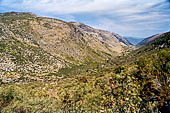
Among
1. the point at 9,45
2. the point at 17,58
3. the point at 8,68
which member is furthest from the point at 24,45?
the point at 8,68

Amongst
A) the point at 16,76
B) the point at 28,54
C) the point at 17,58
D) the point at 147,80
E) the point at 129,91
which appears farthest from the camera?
the point at 28,54

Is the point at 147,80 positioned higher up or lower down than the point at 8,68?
higher up

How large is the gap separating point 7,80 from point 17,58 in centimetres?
4948

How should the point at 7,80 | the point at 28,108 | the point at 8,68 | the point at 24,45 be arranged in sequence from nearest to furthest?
1. the point at 28,108
2. the point at 7,80
3. the point at 8,68
4. the point at 24,45

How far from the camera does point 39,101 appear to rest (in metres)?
22.5

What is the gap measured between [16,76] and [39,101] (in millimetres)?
127748

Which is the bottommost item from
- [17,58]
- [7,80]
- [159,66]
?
[7,80]

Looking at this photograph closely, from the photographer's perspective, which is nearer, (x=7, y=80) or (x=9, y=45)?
(x=7, y=80)

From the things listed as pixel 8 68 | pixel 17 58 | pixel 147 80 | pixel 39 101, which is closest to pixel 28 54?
pixel 17 58

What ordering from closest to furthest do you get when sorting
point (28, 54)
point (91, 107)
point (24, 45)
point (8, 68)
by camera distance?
point (91, 107), point (8, 68), point (28, 54), point (24, 45)

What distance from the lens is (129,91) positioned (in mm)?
9891

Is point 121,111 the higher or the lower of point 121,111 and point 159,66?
the lower

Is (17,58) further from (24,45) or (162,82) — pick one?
(162,82)

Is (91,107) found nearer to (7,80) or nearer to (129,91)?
(129,91)
